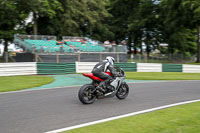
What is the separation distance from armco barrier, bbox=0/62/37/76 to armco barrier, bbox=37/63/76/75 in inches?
16.4

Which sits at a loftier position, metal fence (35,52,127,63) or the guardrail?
metal fence (35,52,127,63)

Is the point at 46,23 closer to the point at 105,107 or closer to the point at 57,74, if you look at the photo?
the point at 57,74

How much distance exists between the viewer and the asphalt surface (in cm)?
536

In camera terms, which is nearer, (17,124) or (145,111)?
(17,124)

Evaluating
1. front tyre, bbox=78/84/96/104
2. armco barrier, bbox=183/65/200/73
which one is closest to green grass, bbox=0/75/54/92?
front tyre, bbox=78/84/96/104

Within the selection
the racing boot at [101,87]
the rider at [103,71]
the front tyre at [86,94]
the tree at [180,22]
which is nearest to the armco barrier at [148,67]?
the tree at [180,22]

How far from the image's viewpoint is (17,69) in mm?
16375

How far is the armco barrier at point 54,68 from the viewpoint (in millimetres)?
17188

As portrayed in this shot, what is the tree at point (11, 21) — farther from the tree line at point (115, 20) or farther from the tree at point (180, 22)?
the tree at point (180, 22)

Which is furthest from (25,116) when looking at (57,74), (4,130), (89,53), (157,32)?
(157,32)

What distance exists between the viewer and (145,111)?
6582 mm

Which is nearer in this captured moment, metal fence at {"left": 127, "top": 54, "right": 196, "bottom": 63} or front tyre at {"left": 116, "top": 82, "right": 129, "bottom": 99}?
front tyre at {"left": 116, "top": 82, "right": 129, "bottom": 99}

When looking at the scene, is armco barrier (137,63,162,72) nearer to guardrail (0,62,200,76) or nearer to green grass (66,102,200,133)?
guardrail (0,62,200,76)

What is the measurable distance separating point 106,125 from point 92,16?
85.0ft
